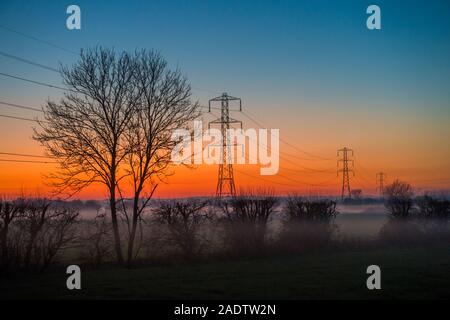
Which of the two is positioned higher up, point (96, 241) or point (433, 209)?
point (433, 209)

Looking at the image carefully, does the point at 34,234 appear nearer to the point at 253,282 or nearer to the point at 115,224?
the point at 115,224

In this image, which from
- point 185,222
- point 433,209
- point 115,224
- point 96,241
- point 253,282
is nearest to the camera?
point 253,282

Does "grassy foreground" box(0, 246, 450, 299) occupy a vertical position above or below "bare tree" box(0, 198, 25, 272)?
below

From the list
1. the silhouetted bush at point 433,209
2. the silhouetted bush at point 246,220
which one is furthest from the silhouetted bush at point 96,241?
Result: the silhouetted bush at point 433,209

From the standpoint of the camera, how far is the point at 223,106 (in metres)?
40.2

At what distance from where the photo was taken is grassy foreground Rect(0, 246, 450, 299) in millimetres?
16219

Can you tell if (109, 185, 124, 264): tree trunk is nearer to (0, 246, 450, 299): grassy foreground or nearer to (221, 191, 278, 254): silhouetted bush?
(0, 246, 450, 299): grassy foreground

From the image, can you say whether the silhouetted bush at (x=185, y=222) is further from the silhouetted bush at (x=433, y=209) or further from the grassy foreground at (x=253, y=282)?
the silhouetted bush at (x=433, y=209)

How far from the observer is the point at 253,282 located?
19.1 m

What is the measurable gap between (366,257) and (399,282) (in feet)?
36.1

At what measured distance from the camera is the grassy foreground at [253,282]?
1622 centimetres

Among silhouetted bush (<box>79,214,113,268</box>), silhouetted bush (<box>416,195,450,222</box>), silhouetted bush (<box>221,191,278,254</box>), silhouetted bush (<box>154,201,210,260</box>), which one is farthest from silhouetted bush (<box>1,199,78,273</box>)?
silhouetted bush (<box>416,195,450,222</box>)

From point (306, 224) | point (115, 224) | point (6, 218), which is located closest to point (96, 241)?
point (115, 224)

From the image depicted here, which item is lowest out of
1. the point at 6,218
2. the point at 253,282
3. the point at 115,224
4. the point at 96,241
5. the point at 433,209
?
the point at 253,282
